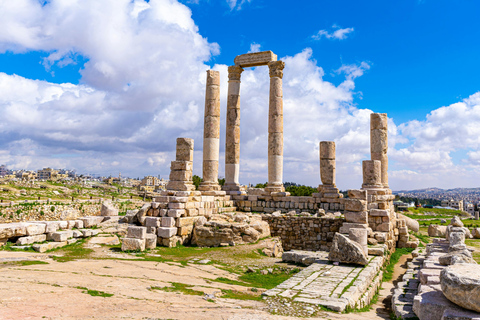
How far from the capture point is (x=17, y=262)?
9.75 metres

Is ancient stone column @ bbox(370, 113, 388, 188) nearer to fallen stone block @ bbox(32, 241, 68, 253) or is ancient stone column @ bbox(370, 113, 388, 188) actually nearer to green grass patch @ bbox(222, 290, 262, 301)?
green grass patch @ bbox(222, 290, 262, 301)

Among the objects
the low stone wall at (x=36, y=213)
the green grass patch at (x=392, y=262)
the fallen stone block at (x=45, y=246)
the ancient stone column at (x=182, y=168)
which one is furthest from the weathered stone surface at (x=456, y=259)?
the low stone wall at (x=36, y=213)

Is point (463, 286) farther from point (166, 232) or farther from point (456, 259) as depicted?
point (166, 232)

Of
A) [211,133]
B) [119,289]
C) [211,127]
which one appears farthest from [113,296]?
[211,127]

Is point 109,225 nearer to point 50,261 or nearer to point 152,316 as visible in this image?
point 50,261

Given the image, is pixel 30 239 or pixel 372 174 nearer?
pixel 30 239

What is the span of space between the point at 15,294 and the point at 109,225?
10.7 metres

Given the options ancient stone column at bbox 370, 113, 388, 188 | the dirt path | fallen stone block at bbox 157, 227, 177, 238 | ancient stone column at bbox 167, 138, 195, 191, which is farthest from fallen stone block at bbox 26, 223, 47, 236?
ancient stone column at bbox 370, 113, 388, 188

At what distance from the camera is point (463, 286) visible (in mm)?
5516

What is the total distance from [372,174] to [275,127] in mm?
6059

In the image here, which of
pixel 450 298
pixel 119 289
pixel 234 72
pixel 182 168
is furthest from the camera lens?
pixel 234 72

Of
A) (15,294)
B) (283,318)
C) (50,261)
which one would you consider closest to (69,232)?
(50,261)

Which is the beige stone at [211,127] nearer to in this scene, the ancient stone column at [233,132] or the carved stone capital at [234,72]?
the ancient stone column at [233,132]

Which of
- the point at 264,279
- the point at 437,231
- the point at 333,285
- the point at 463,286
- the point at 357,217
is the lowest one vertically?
the point at 437,231
